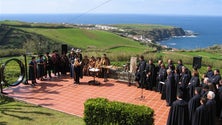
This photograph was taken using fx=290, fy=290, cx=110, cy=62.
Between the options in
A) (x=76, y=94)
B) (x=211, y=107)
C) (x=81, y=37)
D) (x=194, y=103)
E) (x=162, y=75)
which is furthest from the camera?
(x=81, y=37)

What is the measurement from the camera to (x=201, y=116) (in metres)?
8.67

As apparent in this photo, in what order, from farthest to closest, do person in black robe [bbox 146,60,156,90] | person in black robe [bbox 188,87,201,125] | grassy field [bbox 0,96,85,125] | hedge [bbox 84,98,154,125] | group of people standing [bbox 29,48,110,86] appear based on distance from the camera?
group of people standing [bbox 29,48,110,86], person in black robe [bbox 146,60,156,90], grassy field [bbox 0,96,85,125], person in black robe [bbox 188,87,201,125], hedge [bbox 84,98,154,125]

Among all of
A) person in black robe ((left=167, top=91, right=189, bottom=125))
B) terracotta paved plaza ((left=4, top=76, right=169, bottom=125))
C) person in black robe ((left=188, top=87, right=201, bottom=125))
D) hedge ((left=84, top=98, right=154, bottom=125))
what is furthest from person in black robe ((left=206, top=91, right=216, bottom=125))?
terracotta paved plaza ((left=4, top=76, right=169, bottom=125))

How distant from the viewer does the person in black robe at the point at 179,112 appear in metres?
8.76

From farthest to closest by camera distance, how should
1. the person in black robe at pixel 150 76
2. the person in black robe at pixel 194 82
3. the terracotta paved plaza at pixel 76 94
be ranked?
1. the person in black robe at pixel 150 76
2. the terracotta paved plaza at pixel 76 94
3. the person in black robe at pixel 194 82

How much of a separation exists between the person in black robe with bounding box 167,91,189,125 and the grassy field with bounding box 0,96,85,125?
3281 millimetres

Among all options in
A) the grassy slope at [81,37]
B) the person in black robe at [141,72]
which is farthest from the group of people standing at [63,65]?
the grassy slope at [81,37]

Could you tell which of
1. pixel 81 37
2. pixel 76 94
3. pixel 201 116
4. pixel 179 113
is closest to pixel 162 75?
pixel 76 94

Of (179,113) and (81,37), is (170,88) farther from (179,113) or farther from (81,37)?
(81,37)

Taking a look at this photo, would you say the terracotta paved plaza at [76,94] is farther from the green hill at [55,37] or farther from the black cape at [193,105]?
the green hill at [55,37]

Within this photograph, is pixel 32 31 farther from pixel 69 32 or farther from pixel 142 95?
pixel 142 95

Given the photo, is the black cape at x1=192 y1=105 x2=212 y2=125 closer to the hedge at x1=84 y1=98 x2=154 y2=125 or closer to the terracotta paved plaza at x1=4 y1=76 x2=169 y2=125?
the hedge at x1=84 y1=98 x2=154 y2=125

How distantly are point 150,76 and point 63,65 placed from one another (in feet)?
19.0

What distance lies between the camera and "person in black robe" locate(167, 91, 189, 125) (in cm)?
876
